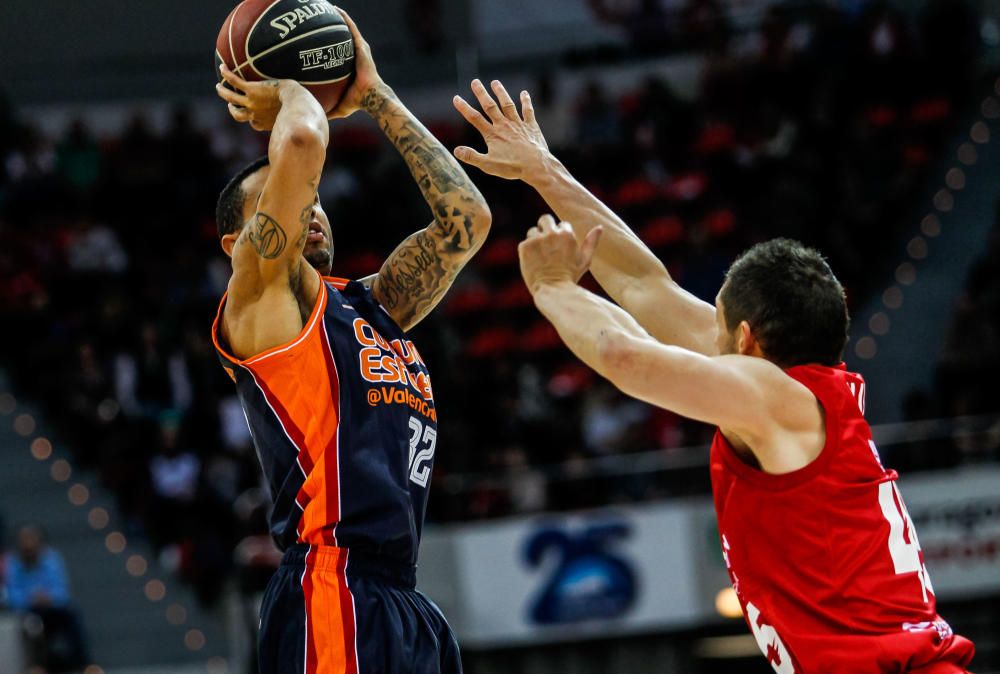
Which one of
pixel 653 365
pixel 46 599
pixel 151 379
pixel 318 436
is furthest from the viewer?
Result: pixel 151 379

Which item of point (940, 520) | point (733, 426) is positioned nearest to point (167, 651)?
point (940, 520)

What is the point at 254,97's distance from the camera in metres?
4.42

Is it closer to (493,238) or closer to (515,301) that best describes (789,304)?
(515,301)

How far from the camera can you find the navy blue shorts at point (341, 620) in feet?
13.3

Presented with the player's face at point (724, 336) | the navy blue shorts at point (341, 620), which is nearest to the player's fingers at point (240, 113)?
the navy blue shorts at point (341, 620)

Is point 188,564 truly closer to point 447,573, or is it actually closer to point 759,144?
point 447,573

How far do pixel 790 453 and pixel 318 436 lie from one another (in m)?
1.42

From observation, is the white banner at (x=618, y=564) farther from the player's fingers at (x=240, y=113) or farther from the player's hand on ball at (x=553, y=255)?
the player's hand on ball at (x=553, y=255)

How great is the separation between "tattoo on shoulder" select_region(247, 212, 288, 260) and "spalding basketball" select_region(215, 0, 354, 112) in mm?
611

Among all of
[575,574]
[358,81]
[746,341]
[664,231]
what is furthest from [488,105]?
[664,231]

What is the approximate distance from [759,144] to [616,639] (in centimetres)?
707

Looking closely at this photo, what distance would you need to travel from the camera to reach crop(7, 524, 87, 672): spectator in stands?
11711 mm

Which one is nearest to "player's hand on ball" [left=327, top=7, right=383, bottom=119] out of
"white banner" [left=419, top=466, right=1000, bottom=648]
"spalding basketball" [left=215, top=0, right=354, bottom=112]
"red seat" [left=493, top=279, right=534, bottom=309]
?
"spalding basketball" [left=215, top=0, right=354, bottom=112]

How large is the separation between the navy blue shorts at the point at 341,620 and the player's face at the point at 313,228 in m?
0.99
